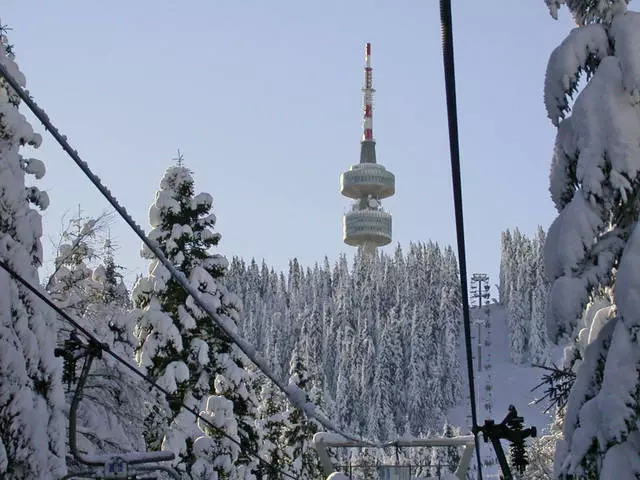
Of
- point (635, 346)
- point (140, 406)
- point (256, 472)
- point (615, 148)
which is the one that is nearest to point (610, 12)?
point (615, 148)

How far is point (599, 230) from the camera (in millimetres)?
12836

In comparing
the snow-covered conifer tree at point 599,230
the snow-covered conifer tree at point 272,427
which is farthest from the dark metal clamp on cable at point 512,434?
the snow-covered conifer tree at point 272,427

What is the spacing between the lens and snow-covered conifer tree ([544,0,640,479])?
12.1m

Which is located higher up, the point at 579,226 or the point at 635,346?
the point at 579,226

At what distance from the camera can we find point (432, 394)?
6344 inches

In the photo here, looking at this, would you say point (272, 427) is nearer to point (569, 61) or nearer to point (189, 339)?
point (189, 339)

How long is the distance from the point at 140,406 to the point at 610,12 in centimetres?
1140

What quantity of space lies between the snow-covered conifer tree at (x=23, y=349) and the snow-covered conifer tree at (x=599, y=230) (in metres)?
7.77

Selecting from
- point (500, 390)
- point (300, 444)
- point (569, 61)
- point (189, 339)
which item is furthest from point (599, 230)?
point (500, 390)

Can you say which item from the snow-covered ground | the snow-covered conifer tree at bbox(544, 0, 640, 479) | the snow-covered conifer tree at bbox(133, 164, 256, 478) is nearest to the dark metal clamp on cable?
the snow-covered conifer tree at bbox(544, 0, 640, 479)

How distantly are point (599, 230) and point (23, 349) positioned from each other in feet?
29.1

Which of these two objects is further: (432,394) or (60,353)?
(432,394)

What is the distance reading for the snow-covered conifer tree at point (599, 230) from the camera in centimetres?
1213

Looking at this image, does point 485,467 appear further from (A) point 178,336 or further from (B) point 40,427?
(B) point 40,427
